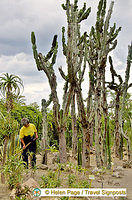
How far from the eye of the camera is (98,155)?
614 cm

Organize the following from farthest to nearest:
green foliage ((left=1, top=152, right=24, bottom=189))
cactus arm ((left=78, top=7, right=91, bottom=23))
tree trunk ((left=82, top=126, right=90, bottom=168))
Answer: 1. cactus arm ((left=78, top=7, right=91, bottom=23))
2. tree trunk ((left=82, top=126, right=90, bottom=168))
3. green foliage ((left=1, top=152, right=24, bottom=189))

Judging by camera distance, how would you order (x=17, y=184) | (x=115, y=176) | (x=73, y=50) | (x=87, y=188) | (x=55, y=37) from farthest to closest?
(x=55, y=37) < (x=73, y=50) < (x=115, y=176) < (x=87, y=188) < (x=17, y=184)

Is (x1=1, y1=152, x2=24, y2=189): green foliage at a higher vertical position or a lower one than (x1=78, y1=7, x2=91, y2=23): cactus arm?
lower

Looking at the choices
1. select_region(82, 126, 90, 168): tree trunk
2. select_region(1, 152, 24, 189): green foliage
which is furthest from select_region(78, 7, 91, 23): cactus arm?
select_region(1, 152, 24, 189): green foliage

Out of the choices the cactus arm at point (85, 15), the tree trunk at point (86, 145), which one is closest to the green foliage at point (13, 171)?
the tree trunk at point (86, 145)

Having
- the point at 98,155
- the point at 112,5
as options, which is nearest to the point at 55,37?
the point at 112,5

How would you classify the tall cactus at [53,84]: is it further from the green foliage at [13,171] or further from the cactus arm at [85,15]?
the green foliage at [13,171]

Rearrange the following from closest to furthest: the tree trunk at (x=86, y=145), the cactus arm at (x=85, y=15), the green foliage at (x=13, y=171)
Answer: the green foliage at (x=13, y=171) → the tree trunk at (x=86, y=145) → the cactus arm at (x=85, y=15)

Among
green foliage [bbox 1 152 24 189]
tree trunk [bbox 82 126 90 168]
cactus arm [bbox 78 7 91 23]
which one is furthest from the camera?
cactus arm [bbox 78 7 91 23]

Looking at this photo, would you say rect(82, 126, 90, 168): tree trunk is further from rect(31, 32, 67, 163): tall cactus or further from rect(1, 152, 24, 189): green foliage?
rect(1, 152, 24, 189): green foliage

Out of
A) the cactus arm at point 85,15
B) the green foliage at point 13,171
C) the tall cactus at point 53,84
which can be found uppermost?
the cactus arm at point 85,15

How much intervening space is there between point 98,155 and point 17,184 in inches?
127

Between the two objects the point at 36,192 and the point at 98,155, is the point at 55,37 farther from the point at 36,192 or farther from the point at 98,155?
the point at 36,192

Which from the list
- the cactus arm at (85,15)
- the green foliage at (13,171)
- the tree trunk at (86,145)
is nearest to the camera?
the green foliage at (13,171)
